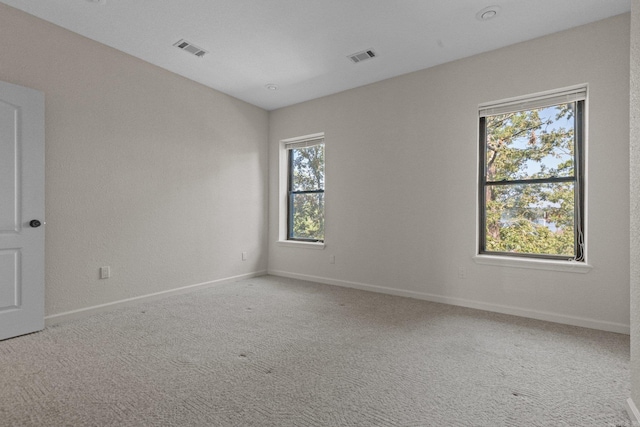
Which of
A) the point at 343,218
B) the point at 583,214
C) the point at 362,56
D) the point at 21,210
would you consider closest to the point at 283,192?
the point at 343,218

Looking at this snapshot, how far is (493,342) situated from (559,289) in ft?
3.38

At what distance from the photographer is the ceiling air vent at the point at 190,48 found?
10.6ft

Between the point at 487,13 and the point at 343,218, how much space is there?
270cm

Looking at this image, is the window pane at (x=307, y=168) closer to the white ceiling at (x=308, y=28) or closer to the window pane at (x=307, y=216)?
the window pane at (x=307, y=216)

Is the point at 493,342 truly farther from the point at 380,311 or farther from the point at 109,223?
the point at 109,223

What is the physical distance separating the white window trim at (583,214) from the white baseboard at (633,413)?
61.9 inches

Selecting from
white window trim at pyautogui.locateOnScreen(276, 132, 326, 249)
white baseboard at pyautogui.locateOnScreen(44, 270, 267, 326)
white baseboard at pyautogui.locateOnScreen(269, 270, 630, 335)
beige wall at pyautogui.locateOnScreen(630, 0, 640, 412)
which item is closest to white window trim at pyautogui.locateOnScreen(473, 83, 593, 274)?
white baseboard at pyautogui.locateOnScreen(269, 270, 630, 335)

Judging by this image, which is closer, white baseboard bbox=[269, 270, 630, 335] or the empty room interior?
the empty room interior

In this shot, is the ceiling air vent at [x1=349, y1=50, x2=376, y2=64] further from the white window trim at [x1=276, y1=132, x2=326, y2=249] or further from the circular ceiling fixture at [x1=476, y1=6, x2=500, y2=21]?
the white window trim at [x1=276, y1=132, x2=326, y2=249]

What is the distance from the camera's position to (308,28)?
2996 mm

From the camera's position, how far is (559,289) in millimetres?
2988

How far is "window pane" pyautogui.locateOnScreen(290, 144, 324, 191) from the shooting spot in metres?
4.87

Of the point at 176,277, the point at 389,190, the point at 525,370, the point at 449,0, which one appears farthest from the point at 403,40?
the point at 176,277

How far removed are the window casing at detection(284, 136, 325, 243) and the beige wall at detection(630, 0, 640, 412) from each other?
3.56m
